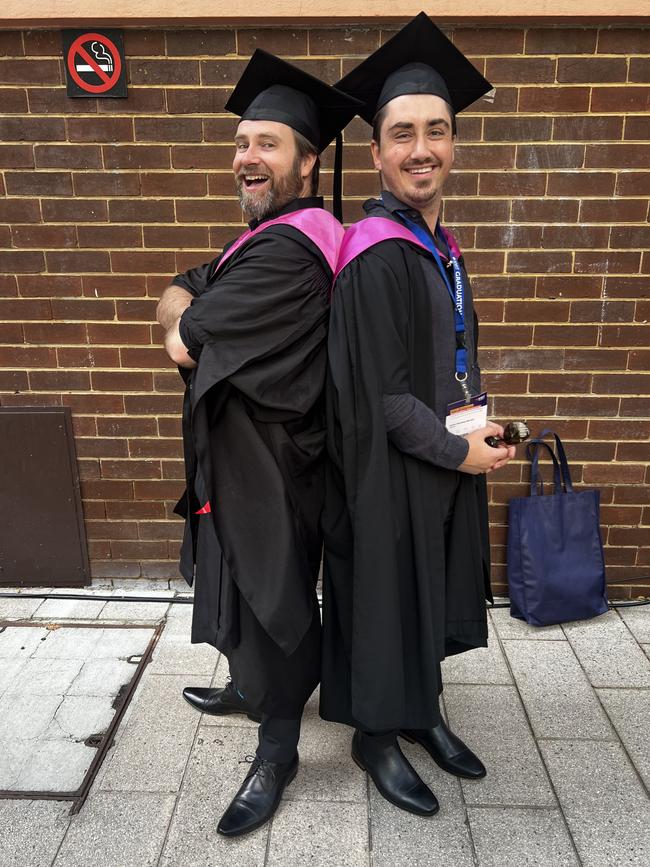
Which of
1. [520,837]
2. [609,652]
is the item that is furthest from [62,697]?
[609,652]

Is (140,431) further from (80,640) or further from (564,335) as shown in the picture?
(564,335)

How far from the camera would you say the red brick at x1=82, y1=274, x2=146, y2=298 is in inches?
126

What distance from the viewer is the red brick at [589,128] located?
291 cm

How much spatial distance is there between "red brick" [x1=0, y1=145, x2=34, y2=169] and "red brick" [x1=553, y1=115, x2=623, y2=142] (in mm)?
2396

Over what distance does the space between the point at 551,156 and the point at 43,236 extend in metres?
2.39

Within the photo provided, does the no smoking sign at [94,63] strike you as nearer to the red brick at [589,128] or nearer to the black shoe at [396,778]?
the red brick at [589,128]

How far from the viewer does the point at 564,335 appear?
3170 mm

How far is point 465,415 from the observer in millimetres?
2039

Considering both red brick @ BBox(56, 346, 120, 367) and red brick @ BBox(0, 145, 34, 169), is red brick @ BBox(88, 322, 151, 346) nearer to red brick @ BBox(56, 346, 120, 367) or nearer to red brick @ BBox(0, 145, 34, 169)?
red brick @ BBox(56, 346, 120, 367)

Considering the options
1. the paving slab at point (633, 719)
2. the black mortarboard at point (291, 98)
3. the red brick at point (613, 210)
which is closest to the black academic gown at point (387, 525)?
the black mortarboard at point (291, 98)

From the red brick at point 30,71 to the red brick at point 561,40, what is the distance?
6.89 ft

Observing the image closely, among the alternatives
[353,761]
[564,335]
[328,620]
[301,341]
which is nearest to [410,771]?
[353,761]

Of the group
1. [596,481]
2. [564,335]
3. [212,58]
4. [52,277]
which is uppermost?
[212,58]

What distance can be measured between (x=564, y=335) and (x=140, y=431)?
7.10 ft
